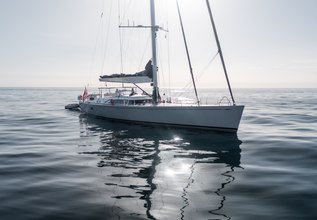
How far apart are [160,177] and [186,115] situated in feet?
37.5

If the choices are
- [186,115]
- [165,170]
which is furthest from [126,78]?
[165,170]

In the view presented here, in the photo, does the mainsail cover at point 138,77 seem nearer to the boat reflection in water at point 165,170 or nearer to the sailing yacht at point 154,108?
the sailing yacht at point 154,108

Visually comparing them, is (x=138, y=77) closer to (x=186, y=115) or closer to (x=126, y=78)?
(x=126, y=78)

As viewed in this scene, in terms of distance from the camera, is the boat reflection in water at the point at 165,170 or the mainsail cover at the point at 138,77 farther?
the mainsail cover at the point at 138,77

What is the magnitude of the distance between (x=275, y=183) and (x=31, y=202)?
806 cm

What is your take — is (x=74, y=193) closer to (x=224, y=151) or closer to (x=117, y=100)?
(x=224, y=151)

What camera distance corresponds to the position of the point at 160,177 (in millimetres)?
11594

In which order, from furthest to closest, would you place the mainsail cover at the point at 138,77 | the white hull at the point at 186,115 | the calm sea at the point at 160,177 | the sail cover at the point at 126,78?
the sail cover at the point at 126,78 → the mainsail cover at the point at 138,77 → the white hull at the point at 186,115 → the calm sea at the point at 160,177

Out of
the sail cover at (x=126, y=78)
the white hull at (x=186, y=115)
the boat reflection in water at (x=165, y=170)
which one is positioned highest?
the sail cover at (x=126, y=78)

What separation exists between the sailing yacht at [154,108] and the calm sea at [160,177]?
4.55ft

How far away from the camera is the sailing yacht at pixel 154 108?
21297mm

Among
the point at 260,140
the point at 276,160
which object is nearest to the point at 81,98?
the point at 260,140

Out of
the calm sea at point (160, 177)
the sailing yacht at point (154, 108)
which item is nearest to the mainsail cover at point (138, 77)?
the sailing yacht at point (154, 108)

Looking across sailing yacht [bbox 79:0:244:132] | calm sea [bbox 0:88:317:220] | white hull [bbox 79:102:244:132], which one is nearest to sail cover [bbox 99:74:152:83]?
sailing yacht [bbox 79:0:244:132]
